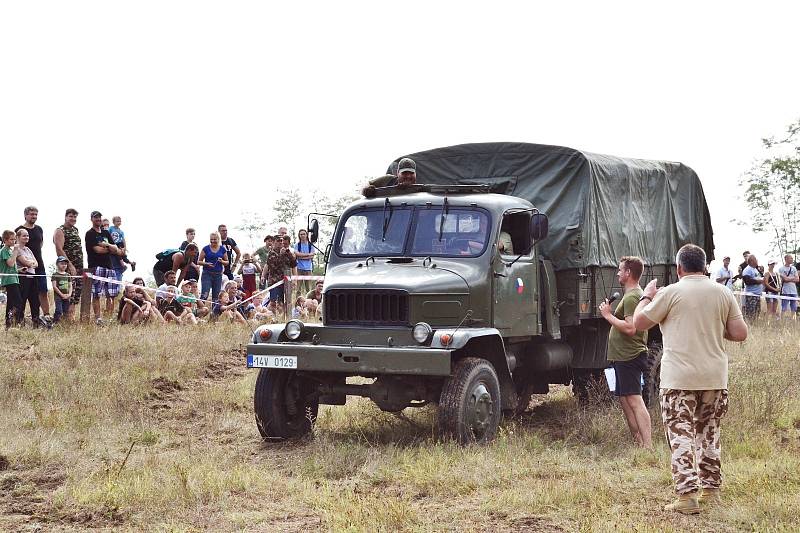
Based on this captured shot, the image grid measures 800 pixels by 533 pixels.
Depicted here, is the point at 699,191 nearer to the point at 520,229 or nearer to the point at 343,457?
the point at 520,229

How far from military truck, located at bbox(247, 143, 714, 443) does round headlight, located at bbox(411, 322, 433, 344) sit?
0.02 meters

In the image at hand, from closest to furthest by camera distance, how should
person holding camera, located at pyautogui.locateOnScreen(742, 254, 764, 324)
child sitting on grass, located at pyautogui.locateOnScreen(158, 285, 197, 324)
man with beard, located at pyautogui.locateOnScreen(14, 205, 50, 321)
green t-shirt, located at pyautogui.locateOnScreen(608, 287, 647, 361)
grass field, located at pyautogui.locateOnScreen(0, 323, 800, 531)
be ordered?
grass field, located at pyautogui.locateOnScreen(0, 323, 800, 531), green t-shirt, located at pyautogui.locateOnScreen(608, 287, 647, 361), man with beard, located at pyautogui.locateOnScreen(14, 205, 50, 321), child sitting on grass, located at pyautogui.locateOnScreen(158, 285, 197, 324), person holding camera, located at pyautogui.locateOnScreen(742, 254, 764, 324)

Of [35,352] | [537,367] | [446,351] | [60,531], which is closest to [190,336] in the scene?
[35,352]

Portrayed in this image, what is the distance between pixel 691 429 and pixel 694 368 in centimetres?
45

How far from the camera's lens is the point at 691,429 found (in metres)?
7.23

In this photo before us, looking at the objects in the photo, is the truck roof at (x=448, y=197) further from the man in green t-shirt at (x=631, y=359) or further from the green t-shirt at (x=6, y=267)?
the green t-shirt at (x=6, y=267)

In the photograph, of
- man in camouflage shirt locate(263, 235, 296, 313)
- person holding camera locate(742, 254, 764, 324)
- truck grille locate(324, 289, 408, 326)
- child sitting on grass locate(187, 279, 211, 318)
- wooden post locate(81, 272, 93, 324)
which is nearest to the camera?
truck grille locate(324, 289, 408, 326)

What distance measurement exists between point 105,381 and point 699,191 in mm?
8809

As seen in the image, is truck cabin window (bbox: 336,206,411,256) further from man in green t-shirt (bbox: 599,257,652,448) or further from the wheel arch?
man in green t-shirt (bbox: 599,257,652,448)

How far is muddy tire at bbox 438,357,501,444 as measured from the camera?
373 inches

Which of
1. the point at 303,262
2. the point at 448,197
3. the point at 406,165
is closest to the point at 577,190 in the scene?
the point at 448,197

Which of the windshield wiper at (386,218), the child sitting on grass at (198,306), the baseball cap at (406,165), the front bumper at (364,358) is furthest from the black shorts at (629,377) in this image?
the child sitting on grass at (198,306)

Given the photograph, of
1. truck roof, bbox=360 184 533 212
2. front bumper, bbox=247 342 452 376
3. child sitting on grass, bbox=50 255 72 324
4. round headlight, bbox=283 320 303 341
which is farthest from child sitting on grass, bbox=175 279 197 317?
front bumper, bbox=247 342 452 376

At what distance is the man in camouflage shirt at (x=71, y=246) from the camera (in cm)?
1655
